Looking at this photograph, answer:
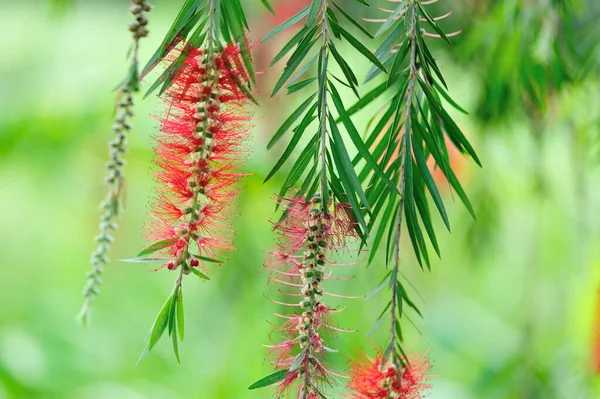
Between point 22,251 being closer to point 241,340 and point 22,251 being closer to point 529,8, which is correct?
point 241,340

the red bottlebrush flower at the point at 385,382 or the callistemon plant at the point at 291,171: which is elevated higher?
the callistemon plant at the point at 291,171

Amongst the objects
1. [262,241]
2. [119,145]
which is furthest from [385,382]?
[262,241]

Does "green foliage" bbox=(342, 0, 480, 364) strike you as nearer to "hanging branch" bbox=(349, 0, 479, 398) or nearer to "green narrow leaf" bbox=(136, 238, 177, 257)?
"hanging branch" bbox=(349, 0, 479, 398)

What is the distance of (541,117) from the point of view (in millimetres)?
1485

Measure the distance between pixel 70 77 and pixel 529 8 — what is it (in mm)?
3455

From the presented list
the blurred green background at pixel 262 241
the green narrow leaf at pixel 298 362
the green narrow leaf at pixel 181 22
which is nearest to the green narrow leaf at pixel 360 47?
the green narrow leaf at pixel 181 22

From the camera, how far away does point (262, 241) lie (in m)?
2.45

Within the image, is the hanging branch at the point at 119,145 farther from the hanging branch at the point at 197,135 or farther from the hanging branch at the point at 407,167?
the hanging branch at the point at 407,167

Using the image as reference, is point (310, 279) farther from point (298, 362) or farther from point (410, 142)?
point (410, 142)

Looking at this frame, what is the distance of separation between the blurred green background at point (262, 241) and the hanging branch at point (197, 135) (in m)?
0.55

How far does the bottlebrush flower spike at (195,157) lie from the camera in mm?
555

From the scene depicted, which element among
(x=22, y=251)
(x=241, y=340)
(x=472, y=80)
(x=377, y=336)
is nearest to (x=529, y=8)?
(x=472, y=80)

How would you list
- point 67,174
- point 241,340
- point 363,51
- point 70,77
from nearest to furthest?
point 363,51
point 241,340
point 67,174
point 70,77

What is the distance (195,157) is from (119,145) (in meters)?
0.16
